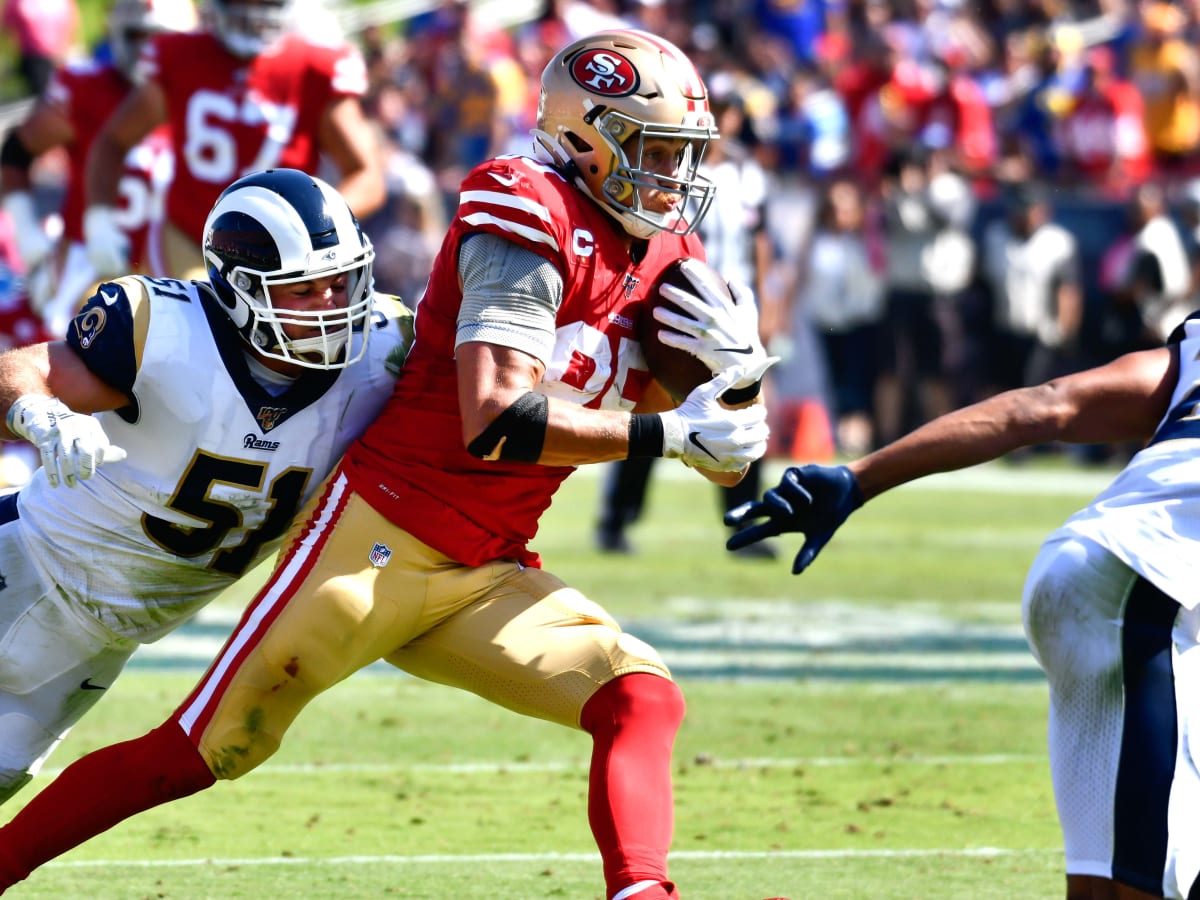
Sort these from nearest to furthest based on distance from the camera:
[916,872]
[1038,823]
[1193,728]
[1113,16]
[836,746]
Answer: [1193,728]
[916,872]
[1038,823]
[836,746]
[1113,16]

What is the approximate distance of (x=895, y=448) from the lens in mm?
3258

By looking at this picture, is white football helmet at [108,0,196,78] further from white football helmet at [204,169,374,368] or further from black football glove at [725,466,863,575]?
black football glove at [725,466,863,575]

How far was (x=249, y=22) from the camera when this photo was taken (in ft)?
21.9

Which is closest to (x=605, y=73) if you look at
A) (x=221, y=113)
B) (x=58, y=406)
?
(x=58, y=406)

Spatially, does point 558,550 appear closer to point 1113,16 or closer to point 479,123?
point 479,123

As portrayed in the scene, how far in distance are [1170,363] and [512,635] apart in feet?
4.13

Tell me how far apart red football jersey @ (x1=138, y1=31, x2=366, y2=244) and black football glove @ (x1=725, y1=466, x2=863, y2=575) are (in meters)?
3.95

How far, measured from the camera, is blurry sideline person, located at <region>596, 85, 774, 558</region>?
27.1ft

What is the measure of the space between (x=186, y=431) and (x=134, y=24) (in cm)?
424

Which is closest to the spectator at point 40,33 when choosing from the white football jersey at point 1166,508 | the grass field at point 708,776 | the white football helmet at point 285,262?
the grass field at point 708,776

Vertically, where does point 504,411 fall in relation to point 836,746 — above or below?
above

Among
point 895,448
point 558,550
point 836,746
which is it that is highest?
point 895,448

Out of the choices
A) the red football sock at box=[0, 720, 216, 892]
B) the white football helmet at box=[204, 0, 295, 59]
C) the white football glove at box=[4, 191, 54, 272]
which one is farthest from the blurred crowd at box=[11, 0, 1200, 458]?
the red football sock at box=[0, 720, 216, 892]

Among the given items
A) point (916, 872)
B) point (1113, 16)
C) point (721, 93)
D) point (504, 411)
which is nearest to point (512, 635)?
point (504, 411)
